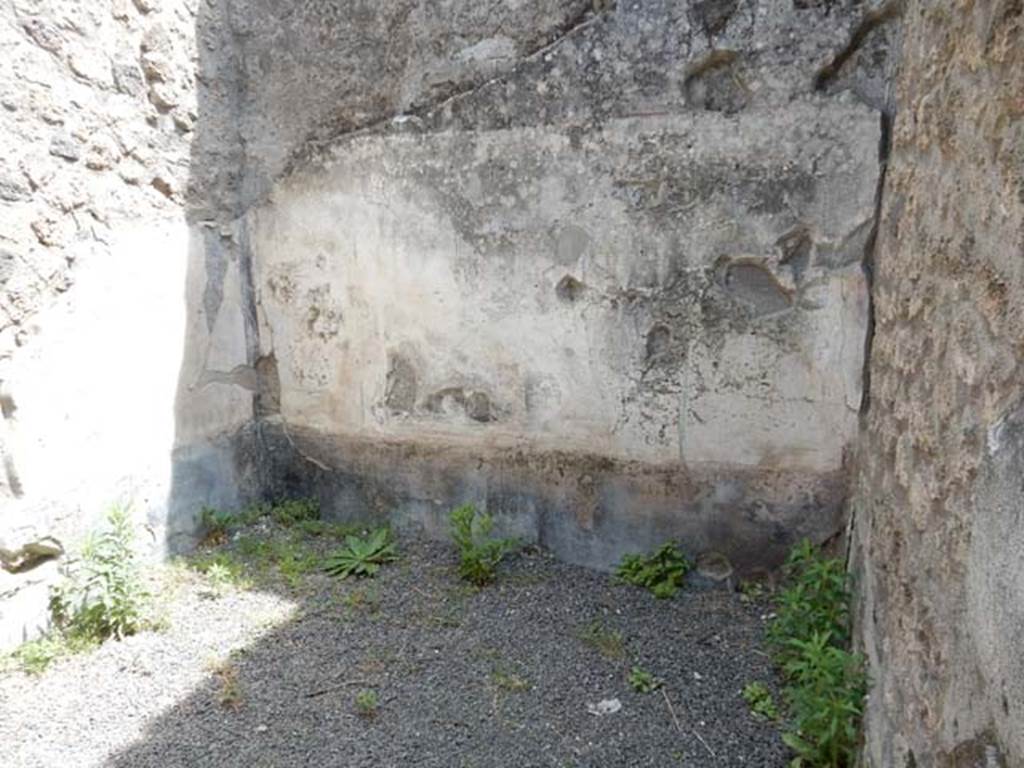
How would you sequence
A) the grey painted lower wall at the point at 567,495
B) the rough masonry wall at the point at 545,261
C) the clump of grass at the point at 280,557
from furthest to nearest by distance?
the clump of grass at the point at 280,557
the grey painted lower wall at the point at 567,495
the rough masonry wall at the point at 545,261

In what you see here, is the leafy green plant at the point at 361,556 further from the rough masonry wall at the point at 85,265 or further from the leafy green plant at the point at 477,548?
the rough masonry wall at the point at 85,265

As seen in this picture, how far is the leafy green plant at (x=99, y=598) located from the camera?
299 cm

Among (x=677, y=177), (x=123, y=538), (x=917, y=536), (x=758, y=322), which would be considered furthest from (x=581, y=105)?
(x=123, y=538)

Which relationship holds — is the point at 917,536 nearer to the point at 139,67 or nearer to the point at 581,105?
the point at 581,105

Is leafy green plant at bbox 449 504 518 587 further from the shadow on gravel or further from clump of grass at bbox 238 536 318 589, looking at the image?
clump of grass at bbox 238 536 318 589

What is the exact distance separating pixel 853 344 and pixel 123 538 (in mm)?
2936

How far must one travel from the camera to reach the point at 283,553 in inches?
143

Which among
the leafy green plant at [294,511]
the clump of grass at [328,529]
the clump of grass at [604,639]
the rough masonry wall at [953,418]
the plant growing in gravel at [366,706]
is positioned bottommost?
the plant growing in gravel at [366,706]

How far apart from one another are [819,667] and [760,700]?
1.52 ft

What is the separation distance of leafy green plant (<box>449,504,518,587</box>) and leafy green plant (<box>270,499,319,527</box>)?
85 centimetres

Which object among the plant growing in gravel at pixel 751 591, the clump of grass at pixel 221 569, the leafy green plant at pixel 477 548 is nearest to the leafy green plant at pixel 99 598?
the clump of grass at pixel 221 569

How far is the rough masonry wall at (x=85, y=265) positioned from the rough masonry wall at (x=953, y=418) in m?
2.89

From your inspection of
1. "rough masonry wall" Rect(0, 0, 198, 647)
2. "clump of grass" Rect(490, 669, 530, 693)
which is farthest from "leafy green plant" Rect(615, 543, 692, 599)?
"rough masonry wall" Rect(0, 0, 198, 647)

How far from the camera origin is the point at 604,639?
2.94 metres
